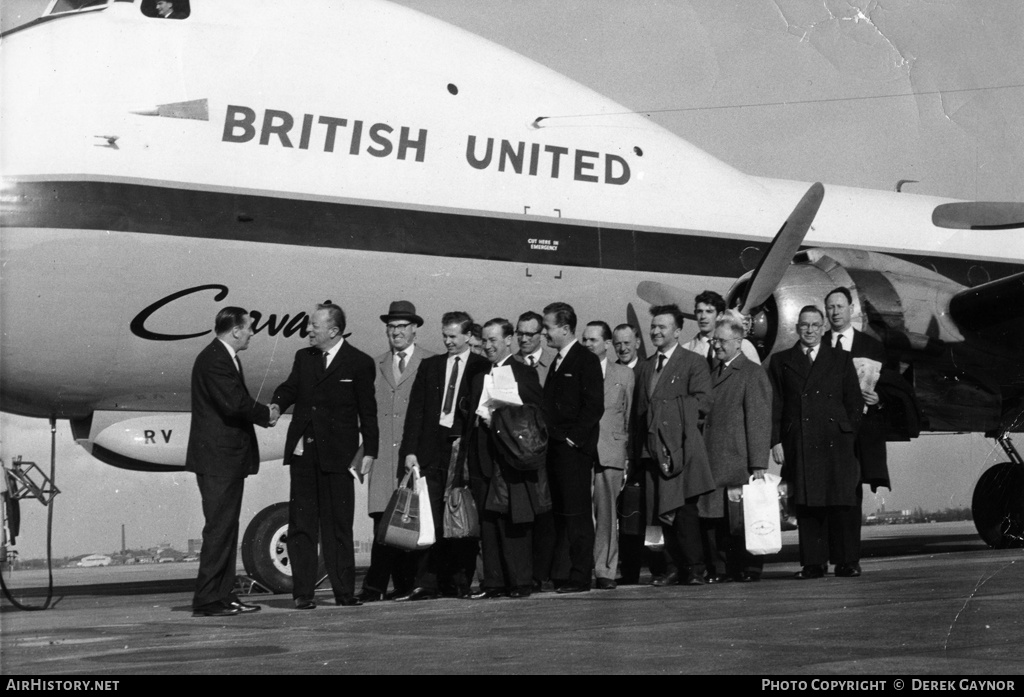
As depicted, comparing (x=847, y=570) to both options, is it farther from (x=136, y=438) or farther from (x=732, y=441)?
(x=136, y=438)

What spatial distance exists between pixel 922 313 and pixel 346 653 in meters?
8.47

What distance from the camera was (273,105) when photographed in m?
11.0

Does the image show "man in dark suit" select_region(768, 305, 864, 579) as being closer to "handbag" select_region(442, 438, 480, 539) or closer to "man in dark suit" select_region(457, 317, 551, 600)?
"man in dark suit" select_region(457, 317, 551, 600)

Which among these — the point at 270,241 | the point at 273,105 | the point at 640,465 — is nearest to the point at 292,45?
the point at 273,105

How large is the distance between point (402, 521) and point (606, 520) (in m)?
1.89

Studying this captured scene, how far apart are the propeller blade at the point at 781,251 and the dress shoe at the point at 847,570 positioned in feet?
10.1

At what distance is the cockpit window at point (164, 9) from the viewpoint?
10938mm

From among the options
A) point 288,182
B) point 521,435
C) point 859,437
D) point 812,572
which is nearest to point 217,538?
point 521,435

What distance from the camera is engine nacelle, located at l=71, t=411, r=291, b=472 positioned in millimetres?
10719

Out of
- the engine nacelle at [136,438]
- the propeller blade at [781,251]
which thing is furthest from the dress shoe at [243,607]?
the propeller blade at [781,251]

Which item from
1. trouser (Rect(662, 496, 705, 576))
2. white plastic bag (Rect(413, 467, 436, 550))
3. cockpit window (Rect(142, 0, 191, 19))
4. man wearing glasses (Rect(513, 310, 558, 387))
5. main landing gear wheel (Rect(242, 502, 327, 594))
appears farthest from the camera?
cockpit window (Rect(142, 0, 191, 19))

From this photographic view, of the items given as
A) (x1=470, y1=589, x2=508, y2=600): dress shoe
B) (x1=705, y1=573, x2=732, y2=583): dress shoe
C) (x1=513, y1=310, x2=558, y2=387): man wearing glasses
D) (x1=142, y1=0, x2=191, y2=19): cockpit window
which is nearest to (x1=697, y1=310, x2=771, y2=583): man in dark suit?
(x1=705, y1=573, x2=732, y2=583): dress shoe

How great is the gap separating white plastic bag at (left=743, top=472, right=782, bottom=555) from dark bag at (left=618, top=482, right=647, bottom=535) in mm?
868

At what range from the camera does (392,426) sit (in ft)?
32.5
